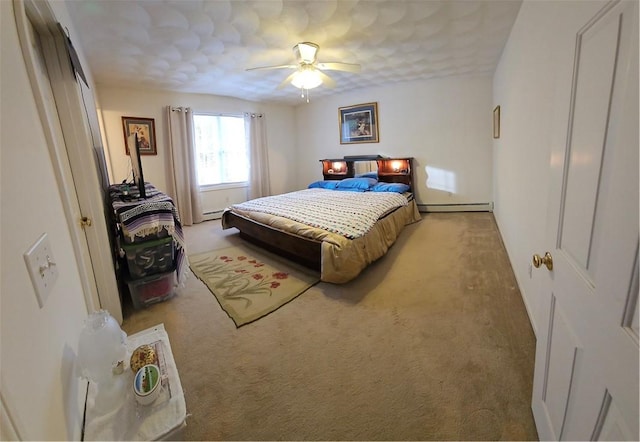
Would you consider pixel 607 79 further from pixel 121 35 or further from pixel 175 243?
pixel 121 35

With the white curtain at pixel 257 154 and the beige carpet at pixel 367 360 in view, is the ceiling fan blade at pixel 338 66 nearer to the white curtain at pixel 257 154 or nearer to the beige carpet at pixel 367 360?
the beige carpet at pixel 367 360

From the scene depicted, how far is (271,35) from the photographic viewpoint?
286 centimetres

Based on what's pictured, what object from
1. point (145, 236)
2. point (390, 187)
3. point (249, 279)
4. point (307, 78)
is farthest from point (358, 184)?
point (145, 236)

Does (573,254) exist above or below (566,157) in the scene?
below

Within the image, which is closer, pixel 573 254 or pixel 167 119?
pixel 573 254

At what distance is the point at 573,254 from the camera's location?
88 centimetres

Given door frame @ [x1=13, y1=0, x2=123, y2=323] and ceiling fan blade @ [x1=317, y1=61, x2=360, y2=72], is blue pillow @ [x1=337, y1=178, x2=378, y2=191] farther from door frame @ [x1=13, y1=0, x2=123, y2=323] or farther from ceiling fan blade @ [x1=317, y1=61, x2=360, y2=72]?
door frame @ [x1=13, y1=0, x2=123, y2=323]

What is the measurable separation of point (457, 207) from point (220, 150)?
461cm

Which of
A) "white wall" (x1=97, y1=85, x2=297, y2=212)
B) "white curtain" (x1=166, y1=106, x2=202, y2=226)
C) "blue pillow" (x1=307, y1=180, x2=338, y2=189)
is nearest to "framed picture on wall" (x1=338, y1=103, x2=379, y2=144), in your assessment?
"blue pillow" (x1=307, y1=180, x2=338, y2=189)

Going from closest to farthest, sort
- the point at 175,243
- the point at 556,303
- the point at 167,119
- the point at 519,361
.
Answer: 1. the point at 556,303
2. the point at 519,361
3. the point at 175,243
4. the point at 167,119

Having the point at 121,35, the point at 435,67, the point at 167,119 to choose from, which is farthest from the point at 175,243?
the point at 435,67

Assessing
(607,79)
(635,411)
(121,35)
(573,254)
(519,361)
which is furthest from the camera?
(121,35)

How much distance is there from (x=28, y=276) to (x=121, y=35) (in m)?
3.12

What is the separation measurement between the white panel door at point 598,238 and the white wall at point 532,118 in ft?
0.42
